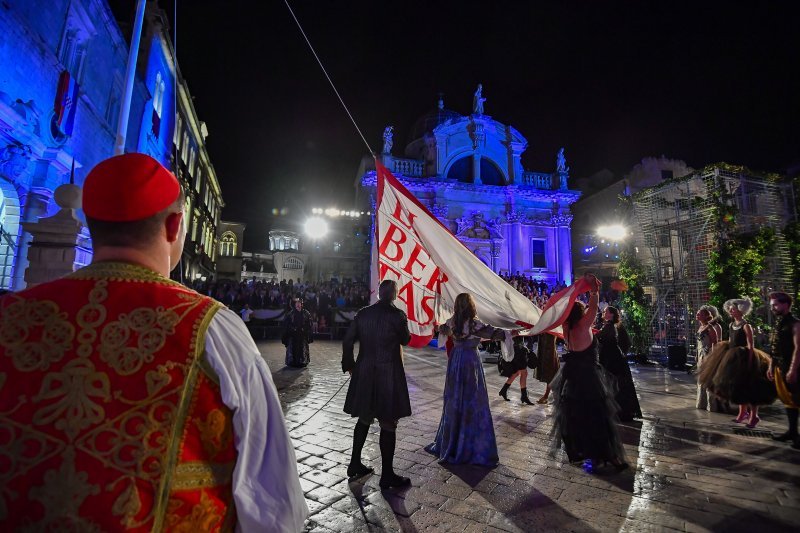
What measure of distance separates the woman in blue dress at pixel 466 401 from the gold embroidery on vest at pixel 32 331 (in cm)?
381

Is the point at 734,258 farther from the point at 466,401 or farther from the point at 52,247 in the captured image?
the point at 52,247

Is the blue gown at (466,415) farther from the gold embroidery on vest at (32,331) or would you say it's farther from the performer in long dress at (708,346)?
the performer in long dress at (708,346)

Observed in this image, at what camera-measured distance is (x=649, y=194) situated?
1390 centimetres

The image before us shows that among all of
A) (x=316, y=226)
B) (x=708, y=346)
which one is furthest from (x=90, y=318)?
(x=316, y=226)

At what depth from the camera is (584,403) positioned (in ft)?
14.5

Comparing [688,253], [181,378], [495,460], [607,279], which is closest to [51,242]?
[181,378]

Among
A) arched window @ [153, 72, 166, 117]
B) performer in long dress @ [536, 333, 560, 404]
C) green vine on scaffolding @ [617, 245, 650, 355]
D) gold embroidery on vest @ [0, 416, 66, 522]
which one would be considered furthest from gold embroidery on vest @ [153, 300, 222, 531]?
arched window @ [153, 72, 166, 117]

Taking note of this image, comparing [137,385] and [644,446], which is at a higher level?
[137,385]

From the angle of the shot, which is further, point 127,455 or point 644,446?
point 644,446

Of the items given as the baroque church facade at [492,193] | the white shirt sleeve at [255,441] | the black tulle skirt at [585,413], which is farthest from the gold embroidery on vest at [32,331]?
the baroque church facade at [492,193]

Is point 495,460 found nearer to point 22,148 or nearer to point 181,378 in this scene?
point 181,378

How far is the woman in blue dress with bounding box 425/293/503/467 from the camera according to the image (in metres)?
4.36

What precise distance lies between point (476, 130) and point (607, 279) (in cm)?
1584

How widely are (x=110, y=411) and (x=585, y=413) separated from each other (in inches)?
181
